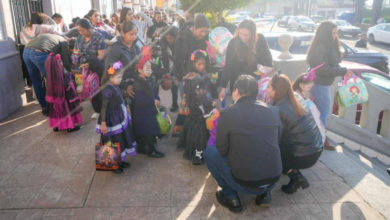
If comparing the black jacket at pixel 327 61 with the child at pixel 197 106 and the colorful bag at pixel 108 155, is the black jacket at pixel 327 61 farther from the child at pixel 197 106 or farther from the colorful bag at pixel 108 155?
the colorful bag at pixel 108 155

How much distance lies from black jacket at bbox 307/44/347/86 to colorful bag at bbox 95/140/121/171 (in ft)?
9.52

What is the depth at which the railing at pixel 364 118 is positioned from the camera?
591cm

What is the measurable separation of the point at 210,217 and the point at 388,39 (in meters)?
23.3

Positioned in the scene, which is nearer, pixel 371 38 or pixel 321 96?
pixel 321 96

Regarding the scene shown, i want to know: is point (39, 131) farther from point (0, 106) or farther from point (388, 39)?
point (388, 39)

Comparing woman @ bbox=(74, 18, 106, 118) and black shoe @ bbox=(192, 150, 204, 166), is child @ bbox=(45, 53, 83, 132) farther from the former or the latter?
black shoe @ bbox=(192, 150, 204, 166)

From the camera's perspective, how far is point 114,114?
4.11m

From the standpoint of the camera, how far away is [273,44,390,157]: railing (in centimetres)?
591

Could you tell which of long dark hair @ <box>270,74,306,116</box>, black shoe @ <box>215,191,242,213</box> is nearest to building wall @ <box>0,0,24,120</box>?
black shoe @ <box>215,191,242,213</box>

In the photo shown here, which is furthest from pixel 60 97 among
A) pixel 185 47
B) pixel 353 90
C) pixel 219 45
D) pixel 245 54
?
pixel 353 90

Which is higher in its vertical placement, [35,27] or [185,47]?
[35,27]

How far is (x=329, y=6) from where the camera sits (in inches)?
2360

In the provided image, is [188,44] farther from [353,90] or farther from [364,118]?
[364,118]

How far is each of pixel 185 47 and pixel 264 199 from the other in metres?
2.69
